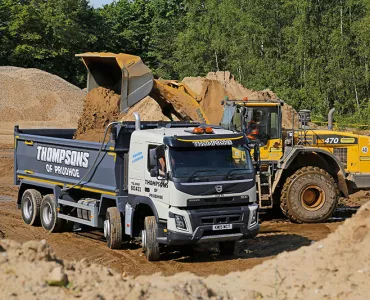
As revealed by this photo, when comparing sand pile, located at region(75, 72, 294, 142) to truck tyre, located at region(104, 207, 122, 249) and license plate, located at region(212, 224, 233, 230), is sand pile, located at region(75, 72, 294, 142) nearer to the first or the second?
truck tyre, located at region(104, 207, 122, 249)

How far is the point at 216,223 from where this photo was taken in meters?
11.8

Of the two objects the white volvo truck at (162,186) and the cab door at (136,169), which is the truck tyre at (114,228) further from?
the cab door at (136,169)

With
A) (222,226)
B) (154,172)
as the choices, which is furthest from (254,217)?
(154,172)

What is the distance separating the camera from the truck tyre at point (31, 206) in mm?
15586

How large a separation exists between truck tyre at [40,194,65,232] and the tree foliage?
86.9 ft

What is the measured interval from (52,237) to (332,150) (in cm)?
690

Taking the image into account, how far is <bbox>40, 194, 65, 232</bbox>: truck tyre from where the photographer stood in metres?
14.9

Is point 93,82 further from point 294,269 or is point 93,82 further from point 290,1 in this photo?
point 290,1

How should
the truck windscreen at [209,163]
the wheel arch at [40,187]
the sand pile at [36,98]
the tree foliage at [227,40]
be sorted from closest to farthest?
the truck windscreen at [209,163], the wheel arch at [40,187], the sand pile at [36,98], the tree foliage at [227,40]

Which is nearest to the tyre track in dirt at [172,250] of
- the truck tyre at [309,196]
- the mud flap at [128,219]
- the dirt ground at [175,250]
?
the dirt ground at [175,250]

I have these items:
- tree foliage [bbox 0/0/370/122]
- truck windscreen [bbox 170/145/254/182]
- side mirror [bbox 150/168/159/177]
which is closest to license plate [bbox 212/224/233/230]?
truck windscreen [bbox 170/145/254/182]

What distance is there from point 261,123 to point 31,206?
18.2 feet

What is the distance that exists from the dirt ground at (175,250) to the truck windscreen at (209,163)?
1584 millimetres

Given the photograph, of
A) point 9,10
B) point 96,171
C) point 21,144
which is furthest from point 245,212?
point 9,10
